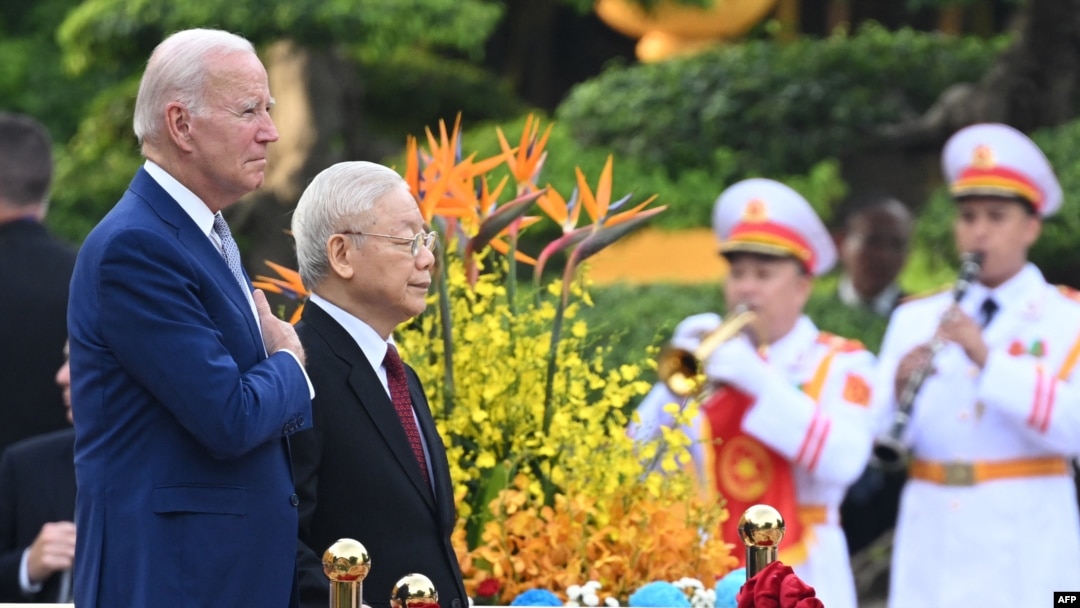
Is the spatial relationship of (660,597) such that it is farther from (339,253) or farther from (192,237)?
(192,237)

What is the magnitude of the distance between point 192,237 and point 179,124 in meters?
0.17

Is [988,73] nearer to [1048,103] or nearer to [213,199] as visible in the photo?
[1048,103]

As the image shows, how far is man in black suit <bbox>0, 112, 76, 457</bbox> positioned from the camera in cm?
528

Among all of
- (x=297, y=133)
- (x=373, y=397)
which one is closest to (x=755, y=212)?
(x=373, y=397)

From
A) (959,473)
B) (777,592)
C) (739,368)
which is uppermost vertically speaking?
(739,368)

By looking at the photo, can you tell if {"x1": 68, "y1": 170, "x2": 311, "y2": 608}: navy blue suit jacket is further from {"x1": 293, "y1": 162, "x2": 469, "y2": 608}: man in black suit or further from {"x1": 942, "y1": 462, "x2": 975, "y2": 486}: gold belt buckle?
{"x1": 942, "y1": 462, "x2": 975, "y2": 486}: gold belt buckle

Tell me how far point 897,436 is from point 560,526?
2.26 m

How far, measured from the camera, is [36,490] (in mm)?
4629

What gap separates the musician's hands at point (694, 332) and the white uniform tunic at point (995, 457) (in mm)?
568

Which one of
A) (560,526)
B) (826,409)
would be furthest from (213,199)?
(826,409)

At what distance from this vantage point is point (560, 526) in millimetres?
3672

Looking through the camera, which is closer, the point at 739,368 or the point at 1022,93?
the point at 739,368

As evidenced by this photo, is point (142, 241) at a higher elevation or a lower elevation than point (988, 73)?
lower

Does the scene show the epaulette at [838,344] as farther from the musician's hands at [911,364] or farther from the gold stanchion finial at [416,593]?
the gold stanchion finial at [416,593]
